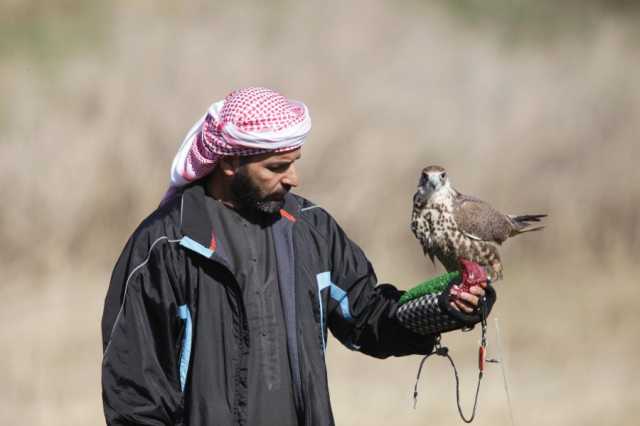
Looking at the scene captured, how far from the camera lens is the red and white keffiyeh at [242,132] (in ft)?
11.8

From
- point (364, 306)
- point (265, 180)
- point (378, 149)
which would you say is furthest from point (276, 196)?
point (378, 149)

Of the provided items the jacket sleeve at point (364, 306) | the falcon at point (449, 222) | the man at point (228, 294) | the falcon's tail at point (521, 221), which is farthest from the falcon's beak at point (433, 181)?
the man at point (228, 294)

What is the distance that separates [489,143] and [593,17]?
133 centimetres

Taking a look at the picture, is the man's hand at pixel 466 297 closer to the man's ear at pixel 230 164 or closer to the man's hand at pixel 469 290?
the man's hand at pixel 469 290

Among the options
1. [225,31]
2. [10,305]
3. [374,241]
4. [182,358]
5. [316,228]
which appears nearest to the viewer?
[182,358]

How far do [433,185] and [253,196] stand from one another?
0.94m

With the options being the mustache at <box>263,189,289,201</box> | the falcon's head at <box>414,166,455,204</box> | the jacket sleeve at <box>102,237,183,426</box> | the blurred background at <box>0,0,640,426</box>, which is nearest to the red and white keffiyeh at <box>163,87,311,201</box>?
the mustache at <box>263,189,289,201</box>

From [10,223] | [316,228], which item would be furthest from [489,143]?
[316,228]

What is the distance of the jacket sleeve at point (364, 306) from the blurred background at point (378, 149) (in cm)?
335

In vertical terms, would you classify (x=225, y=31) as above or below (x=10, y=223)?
above

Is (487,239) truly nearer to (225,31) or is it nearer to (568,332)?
(568,332)

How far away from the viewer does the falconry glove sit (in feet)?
12.0

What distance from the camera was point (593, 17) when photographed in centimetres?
926

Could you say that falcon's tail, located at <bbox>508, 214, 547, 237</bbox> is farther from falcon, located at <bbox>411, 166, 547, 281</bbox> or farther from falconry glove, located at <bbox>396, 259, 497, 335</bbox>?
falconry glove, located at <bbox>396, 259, 497, 335</bbox>
